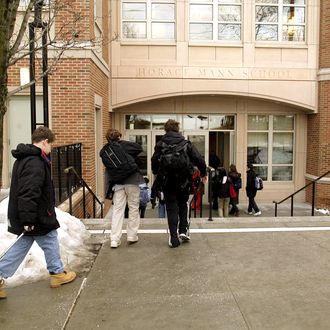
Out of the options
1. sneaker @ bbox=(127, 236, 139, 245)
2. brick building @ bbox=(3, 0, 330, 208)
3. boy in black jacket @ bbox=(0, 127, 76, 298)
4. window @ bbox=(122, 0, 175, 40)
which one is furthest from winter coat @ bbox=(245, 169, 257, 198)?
boy in black jacket @ bbox=(0, 127, 76, 298)

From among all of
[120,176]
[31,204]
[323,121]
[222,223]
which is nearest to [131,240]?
[120,176]

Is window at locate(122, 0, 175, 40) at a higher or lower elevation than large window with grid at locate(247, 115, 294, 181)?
higher

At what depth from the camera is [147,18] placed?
14.6 m

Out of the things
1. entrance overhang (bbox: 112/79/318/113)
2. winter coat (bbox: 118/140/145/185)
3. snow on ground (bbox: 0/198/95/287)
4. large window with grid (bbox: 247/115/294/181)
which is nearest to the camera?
snow on ground (bbox: 0/198/95/287)

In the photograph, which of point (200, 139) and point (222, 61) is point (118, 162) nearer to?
point (222, 61)

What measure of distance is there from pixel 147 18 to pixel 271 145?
20.7 feet

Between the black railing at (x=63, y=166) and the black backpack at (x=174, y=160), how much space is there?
3048 millimetres

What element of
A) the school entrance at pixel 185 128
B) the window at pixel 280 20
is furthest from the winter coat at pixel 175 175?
the window at pixel 280 20

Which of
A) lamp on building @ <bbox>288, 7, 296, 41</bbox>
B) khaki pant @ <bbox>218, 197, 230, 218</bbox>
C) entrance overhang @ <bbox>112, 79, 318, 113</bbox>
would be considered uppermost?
lamp on building @ <bbox>288, 7, 296, 41</bbox>

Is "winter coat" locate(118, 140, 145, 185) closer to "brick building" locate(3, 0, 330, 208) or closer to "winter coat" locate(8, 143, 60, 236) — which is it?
"winter coat" locate(8, 143, 60, 236)

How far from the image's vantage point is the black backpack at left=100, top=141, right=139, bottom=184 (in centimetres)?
550

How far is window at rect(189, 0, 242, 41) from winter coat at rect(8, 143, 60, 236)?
38.6ft

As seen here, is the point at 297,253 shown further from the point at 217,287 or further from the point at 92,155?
the point at 92,155

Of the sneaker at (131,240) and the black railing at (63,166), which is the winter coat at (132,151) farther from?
the black railing at (63,166)
